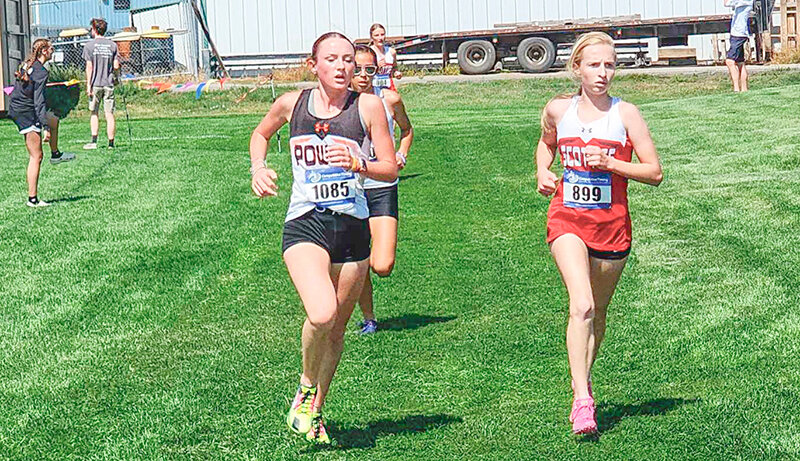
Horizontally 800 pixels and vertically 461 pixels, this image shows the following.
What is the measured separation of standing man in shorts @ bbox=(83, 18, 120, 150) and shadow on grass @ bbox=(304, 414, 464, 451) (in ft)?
48.5

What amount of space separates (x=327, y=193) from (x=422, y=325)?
10.3 feet

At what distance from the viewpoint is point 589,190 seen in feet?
19.8

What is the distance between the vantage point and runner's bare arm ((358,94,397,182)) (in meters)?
5.85

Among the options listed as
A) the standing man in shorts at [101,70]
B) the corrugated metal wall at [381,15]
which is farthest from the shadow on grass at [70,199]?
the corrugated metal wall at [381,15]

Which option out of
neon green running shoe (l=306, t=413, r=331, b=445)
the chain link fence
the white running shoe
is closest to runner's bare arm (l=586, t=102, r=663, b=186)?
neon green running shoe (l=306, t=413, r=331, b=445)

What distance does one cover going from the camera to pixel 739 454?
579cm

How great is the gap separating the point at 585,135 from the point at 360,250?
119cm

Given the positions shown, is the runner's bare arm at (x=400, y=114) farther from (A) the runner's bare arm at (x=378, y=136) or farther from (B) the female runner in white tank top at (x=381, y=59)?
(A) the runner's bare arm at (x=378, y=136)

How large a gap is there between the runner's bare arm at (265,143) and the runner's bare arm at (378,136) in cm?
35

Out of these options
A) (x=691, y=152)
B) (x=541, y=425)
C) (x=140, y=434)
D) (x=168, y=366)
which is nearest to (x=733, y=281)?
(x=541, y=425)

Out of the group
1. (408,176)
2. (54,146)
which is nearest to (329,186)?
(408,176)

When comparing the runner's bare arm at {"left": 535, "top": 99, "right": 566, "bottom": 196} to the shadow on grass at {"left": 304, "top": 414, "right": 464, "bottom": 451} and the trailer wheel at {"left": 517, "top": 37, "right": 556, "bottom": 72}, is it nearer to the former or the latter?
the shadow on grass at {"left": 304, "top": 414, "right": 464, "bottom": 451}

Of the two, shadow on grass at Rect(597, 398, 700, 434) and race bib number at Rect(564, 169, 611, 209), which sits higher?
race bib number at Rect(564, 169, 611, 209)

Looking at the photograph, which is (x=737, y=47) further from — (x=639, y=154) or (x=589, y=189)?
(x=589, y=189)
